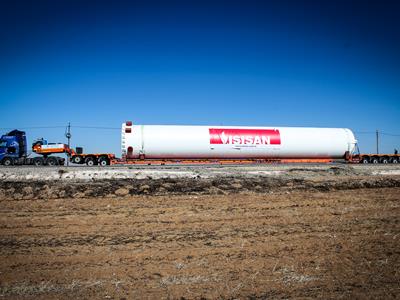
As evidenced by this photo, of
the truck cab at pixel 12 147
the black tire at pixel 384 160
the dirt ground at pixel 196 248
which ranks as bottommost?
the dirt ground at pixel 196 248

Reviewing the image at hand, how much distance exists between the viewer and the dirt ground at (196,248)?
4895 mm

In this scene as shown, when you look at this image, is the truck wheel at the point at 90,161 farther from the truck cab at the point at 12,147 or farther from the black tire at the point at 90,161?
the truck cab at the point at 12,147

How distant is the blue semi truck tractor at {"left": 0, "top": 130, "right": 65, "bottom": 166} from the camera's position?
2798cm

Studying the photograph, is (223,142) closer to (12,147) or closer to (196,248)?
(196,248)

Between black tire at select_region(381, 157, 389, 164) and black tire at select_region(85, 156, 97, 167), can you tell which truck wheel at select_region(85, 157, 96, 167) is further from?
black tire at select_region(381, 157, 389, 164)

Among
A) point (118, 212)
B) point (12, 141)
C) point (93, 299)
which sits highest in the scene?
point (12, 141)

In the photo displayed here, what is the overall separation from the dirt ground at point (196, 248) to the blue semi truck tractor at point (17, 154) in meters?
19.6

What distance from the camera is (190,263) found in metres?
5.69

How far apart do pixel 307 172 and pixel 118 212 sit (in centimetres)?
1085

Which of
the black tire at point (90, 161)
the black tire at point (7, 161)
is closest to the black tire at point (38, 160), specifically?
the black tire at point (7, 161)

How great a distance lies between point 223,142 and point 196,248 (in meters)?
17.1

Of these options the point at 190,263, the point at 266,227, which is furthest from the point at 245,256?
the point at 266,227

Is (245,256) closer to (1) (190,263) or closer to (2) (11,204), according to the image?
(1) (190,263)

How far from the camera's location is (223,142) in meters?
23.1
